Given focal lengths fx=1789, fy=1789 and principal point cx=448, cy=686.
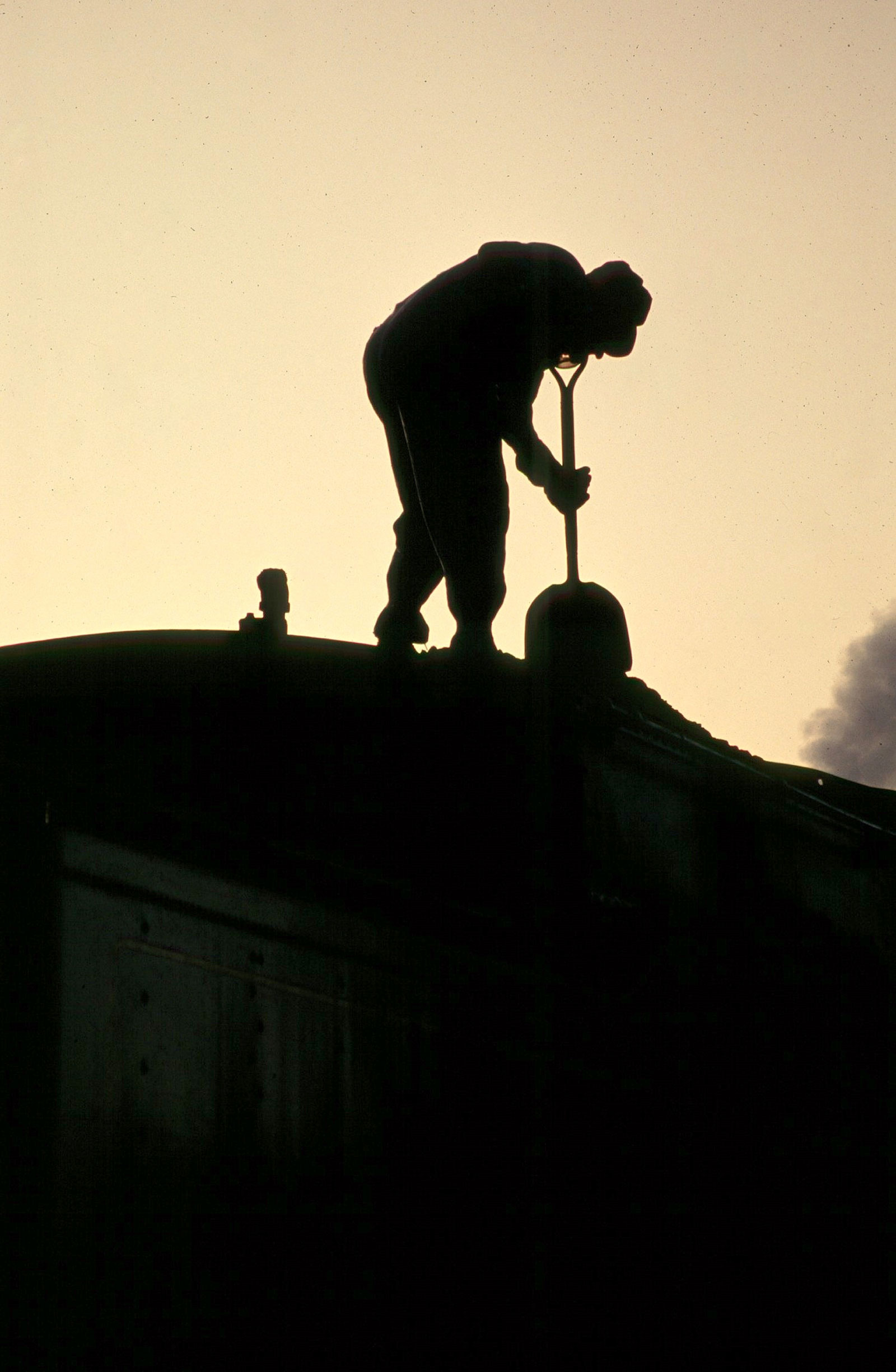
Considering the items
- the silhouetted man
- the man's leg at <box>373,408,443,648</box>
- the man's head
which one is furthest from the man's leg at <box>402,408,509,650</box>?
the man's head

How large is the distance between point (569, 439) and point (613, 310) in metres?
0.55

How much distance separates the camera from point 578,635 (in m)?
6.79

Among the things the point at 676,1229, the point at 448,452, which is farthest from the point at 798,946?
the point at 448,452

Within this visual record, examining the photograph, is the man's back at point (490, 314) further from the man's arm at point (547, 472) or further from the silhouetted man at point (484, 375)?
the man's arm at point (547, 472)

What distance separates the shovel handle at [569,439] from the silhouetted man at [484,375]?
59 millimetres

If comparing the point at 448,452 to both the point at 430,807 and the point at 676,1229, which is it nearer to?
the point at 430,807

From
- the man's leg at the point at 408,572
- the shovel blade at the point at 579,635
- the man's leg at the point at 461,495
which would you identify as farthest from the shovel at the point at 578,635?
the man's leg at the point at 408,572

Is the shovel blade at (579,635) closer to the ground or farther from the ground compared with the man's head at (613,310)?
closer to the ground

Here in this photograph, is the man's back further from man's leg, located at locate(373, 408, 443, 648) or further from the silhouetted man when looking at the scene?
man's leg, located at locate(373, 408, 443, 648)

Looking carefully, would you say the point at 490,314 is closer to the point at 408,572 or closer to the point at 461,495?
the point at 461,495

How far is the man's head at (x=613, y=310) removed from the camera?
7.03 metres

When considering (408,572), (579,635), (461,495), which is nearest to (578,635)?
(579,635)

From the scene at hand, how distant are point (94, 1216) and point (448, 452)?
139 inches

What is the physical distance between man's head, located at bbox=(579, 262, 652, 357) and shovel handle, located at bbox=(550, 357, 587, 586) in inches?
5.0
